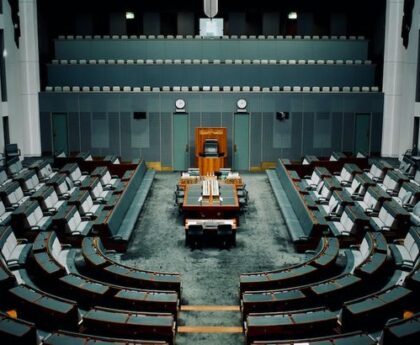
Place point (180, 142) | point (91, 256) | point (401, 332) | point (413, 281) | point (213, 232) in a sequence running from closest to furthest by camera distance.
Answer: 1. point (401, 332)
2. point (413, 281)
3. point (91, 256)
4. point (213, 232)
5. point (180, 142)

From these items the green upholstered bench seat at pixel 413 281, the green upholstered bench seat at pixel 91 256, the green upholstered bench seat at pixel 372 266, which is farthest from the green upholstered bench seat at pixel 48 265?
the green upholstered bench seat at pixel 413 281

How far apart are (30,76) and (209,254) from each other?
12.6m

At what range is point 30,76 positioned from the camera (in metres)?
22.0

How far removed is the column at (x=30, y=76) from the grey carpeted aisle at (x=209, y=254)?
7448 mm

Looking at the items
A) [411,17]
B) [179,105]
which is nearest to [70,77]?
[179,105]

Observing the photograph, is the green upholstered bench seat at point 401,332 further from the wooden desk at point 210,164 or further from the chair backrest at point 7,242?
the wooden desk at point 210,164

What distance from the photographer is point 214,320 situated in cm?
986

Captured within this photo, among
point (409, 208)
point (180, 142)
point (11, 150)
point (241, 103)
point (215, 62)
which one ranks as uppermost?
point (215, 62)

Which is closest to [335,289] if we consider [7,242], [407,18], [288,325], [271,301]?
[271,301]

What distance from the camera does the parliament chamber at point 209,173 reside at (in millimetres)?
9289

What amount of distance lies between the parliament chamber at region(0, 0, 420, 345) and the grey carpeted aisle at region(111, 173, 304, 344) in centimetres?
6

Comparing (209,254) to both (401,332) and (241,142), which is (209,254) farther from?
(241,142)

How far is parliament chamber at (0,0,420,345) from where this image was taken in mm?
9289

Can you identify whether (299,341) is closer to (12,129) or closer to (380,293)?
(380,293)
